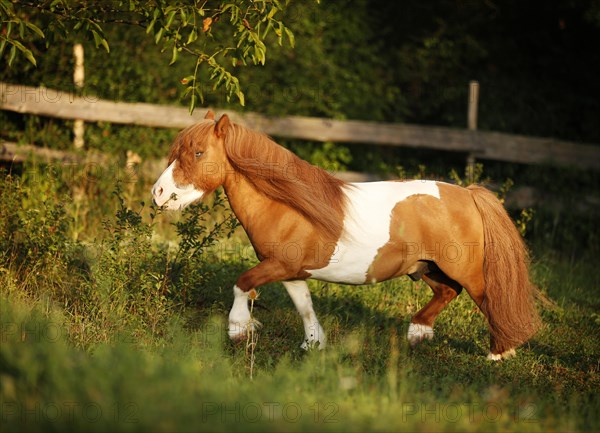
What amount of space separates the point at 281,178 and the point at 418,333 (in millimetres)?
1868

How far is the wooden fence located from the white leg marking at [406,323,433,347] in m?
4.85

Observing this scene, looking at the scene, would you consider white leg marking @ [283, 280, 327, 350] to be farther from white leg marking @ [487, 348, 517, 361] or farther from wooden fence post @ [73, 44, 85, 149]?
wooden fence post @ [73, 44, 85, 149]

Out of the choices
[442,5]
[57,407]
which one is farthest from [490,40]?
[57,407]

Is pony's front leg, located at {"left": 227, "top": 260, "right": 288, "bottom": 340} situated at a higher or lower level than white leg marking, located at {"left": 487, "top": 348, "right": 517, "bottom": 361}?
higher

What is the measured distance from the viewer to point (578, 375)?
5508mm

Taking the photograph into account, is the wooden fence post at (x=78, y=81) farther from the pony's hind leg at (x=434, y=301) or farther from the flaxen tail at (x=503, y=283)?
the flaxen tail at (x=503, y=283)

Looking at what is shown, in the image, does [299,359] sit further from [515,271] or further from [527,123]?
[527,123]

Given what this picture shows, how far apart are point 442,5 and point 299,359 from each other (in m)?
9.74

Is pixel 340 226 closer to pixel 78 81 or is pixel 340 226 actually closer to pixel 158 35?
pixel 158 35

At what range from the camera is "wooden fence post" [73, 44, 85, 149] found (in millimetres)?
10391

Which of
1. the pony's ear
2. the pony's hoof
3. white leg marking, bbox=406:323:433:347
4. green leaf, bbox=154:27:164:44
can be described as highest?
green leaf, bbox=154:27:164:44

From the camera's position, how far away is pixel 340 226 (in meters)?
5.39

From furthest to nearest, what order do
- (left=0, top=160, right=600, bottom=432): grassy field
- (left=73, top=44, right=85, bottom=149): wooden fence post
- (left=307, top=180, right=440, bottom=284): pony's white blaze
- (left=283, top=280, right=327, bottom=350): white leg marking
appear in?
1. (left=73, top=44, right=85, bottom=149): wooden fence post
2. (left=283, top=280, right=327, bottom=350): white leg marking
3. (left=307, top=180, right=440, bottom=284): pony's white blaze
4. (left=0, top=160, right=600, bottom=432): grassy field

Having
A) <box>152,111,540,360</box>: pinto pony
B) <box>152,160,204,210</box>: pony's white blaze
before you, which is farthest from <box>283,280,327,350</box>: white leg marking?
<box>152,160,204,210</box>: pony's white blaze
